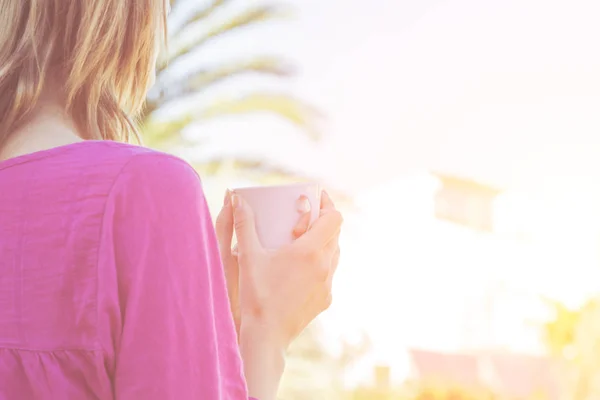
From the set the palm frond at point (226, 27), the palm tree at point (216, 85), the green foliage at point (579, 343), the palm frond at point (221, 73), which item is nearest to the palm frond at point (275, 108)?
the palm tree at point (216, 85)

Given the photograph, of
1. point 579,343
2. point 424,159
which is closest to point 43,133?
point 579,343

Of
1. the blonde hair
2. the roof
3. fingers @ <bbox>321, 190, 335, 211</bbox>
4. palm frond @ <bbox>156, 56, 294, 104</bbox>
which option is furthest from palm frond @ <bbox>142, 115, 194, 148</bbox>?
the roof

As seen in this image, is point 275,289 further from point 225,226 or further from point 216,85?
point 216,85

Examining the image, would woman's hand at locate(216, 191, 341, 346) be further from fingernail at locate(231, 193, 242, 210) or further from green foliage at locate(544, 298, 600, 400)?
green foliage at locate(544, 298, 600, 400)

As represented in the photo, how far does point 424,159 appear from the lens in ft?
59.4

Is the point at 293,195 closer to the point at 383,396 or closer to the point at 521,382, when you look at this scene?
the point at 383,396

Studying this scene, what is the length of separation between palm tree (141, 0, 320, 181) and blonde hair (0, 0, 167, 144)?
670 cm

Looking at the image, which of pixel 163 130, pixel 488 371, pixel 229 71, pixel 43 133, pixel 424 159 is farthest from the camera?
pixel 424 159

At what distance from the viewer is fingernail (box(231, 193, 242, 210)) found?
1085 millimetres

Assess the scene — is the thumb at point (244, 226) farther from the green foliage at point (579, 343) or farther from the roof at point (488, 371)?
the roof at point (488, 371)

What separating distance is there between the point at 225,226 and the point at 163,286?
38 cm

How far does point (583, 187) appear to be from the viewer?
16.8m

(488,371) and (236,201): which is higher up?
(236,201)

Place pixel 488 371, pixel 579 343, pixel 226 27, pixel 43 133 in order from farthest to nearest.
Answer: pixel 488 371
pixel 579 343
pixel 226 27
pixel 43 133
